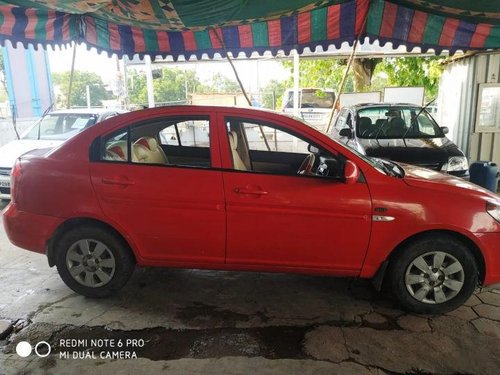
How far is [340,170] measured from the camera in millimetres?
3352

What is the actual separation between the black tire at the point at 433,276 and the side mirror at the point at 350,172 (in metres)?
0.75

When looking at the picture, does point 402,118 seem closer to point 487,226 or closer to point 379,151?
point 379,151

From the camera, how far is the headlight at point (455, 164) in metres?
6.26

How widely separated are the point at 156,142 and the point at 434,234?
9.02 ft

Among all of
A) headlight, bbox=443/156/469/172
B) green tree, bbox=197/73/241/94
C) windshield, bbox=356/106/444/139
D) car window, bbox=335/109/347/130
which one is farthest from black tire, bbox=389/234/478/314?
green tree, bbox=197/73/241/94

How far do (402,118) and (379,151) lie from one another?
1.43m

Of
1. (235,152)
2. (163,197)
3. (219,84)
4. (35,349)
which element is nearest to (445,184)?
(235,152)

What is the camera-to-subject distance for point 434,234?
338 cm

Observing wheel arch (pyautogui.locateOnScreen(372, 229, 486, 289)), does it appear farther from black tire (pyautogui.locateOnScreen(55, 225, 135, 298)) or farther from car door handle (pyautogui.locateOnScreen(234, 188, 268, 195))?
black tire (pyautogui.locateOnScreen(55, 225, 135, 298))

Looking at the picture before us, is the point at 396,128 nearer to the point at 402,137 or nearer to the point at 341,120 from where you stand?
the point at 402,137

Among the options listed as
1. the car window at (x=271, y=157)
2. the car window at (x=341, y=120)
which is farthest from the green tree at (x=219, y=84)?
the car window at (x=271, y=157)

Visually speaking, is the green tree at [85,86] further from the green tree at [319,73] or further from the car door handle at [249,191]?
the car door handle at [249,191]

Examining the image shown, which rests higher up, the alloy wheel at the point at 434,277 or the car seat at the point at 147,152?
the car seat at the point at 147,152

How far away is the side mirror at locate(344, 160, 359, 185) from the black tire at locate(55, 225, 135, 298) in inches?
79.6
